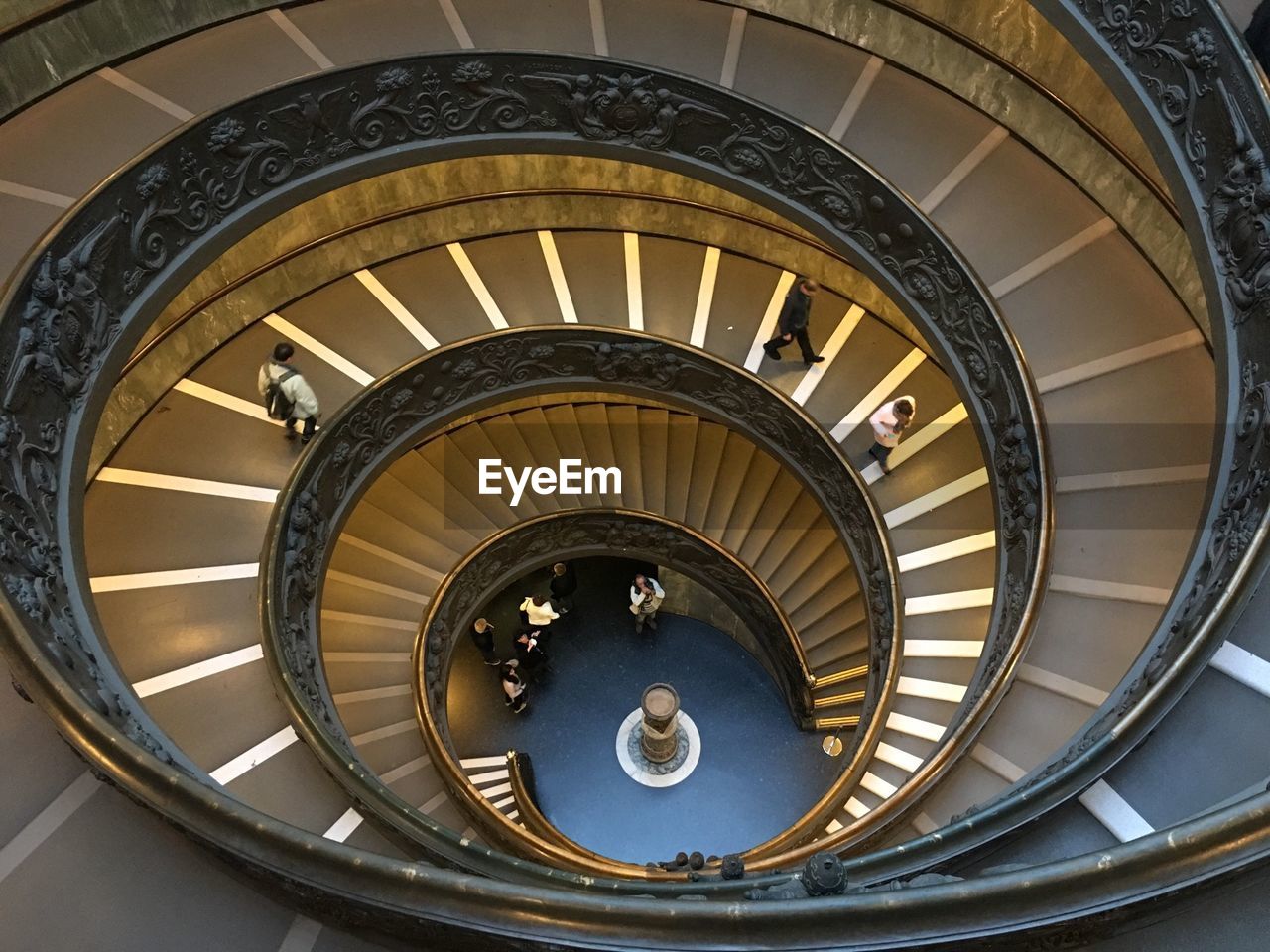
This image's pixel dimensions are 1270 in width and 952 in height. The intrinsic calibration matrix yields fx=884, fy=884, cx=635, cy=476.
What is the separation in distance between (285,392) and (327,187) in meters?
1.83

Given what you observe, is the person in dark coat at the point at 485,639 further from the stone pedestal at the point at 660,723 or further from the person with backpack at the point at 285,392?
the person with backpack at the point at 285,392

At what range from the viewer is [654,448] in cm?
1212

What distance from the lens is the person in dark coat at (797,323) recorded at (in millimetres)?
8812

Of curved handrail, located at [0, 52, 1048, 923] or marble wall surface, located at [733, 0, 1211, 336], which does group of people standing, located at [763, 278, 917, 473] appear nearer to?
curved handrail, located at [0, 52, 1048, 923]

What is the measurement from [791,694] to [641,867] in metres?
4.00

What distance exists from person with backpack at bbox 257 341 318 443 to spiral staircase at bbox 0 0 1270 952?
0.36 m

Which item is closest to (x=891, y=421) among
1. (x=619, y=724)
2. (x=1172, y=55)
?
(x=1172, y=55)

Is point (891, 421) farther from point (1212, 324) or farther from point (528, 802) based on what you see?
point (528, 802)

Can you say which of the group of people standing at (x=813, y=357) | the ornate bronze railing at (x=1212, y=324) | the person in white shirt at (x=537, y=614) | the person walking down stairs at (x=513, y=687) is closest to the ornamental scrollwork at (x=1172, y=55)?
the ornate bronze railing at (x=1212, y=324)

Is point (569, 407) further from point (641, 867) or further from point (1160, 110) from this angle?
point (1160, 110)

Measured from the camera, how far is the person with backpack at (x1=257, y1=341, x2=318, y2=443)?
25.5ft

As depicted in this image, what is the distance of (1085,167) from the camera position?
770 cm

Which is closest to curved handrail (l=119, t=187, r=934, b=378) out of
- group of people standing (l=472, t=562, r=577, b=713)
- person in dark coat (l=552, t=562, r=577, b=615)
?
person in dark coat (l=552, t=562, r=577, b=615)

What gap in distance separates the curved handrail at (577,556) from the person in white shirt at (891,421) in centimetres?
279
